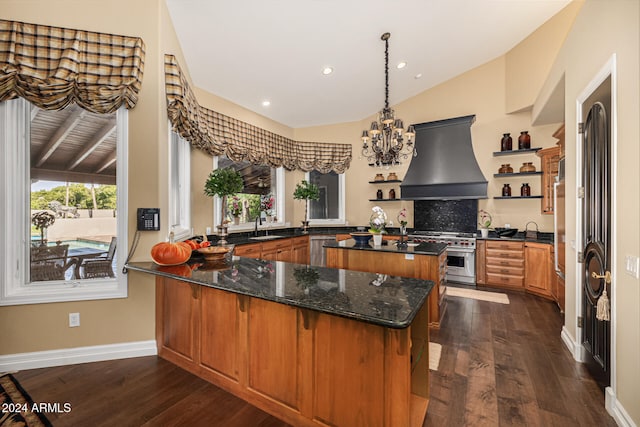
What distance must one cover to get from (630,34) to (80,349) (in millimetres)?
4378

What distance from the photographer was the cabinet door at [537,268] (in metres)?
4.05

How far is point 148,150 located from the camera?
7.82ft

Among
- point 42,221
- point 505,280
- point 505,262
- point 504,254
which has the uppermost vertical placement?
point 42,221

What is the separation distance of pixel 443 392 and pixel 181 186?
12.0ft

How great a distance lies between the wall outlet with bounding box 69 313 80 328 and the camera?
229 centimetres

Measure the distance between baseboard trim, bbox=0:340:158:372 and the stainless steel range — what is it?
14.3 feet

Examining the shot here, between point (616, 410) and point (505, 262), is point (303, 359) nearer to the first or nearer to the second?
point (616, 410)

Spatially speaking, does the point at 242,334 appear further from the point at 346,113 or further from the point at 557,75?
the point at 346,113

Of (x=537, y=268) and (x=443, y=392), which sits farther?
(x=537, y=268)

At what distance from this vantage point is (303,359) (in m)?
1.50

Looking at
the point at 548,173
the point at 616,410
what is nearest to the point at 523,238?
the point at 548,173

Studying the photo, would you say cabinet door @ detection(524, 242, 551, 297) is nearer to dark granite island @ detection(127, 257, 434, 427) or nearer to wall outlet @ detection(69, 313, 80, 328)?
dark granite island @ detection(127, 257, 434, 427)

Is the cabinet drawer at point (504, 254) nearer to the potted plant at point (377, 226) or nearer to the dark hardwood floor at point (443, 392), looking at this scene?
the dark hardwood floor at point (443, 392)

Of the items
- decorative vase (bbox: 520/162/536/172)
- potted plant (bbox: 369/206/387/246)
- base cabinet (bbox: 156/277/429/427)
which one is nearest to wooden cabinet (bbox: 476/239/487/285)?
decorative vase (bbox: 520/162/536/172)
